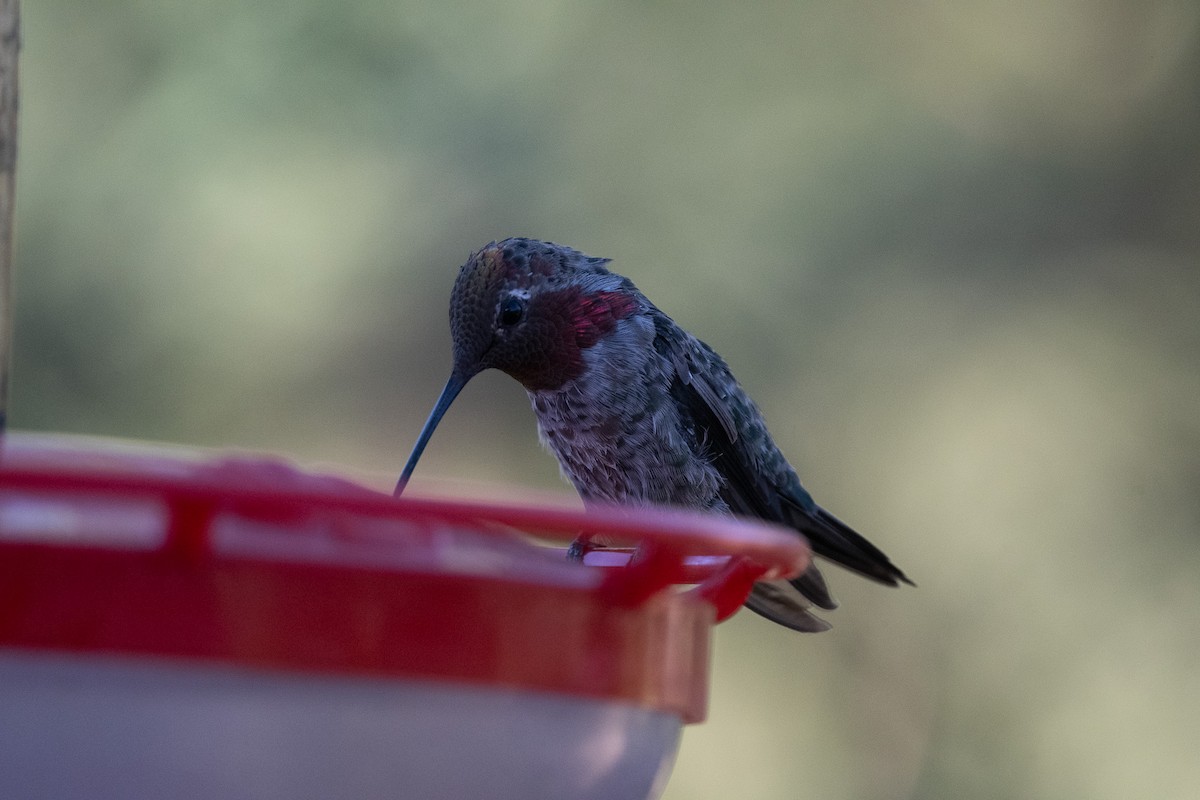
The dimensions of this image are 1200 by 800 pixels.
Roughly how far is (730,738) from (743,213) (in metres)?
2.22

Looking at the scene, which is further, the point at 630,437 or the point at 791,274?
the point at 791,274

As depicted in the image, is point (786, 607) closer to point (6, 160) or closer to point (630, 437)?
point (630, 437)

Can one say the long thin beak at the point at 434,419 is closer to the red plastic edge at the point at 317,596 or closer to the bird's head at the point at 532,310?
the bird's head at the point at 532,310

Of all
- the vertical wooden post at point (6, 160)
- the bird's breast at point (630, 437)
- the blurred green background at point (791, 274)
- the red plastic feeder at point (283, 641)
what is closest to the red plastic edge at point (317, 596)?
the red plastic feeder at point (283, 641)

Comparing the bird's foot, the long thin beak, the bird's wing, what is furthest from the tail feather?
the bird's foot

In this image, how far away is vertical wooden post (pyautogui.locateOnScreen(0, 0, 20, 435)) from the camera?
3.72 ft

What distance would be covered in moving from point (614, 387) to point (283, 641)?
7.02ft

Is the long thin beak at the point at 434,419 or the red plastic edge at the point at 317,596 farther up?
the red plastic edge at the point at 317,596

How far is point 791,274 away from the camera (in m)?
6.12

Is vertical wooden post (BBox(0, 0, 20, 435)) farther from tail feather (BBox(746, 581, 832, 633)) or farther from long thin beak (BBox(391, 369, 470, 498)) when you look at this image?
→ tail feather (BBox(746, 581, 832, 633))

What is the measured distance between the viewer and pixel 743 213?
6223 millimetres

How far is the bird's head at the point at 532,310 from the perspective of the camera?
256 centimetres

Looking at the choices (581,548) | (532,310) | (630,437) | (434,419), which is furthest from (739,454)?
(581,548)

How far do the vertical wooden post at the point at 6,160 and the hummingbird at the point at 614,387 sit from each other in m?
1.34
